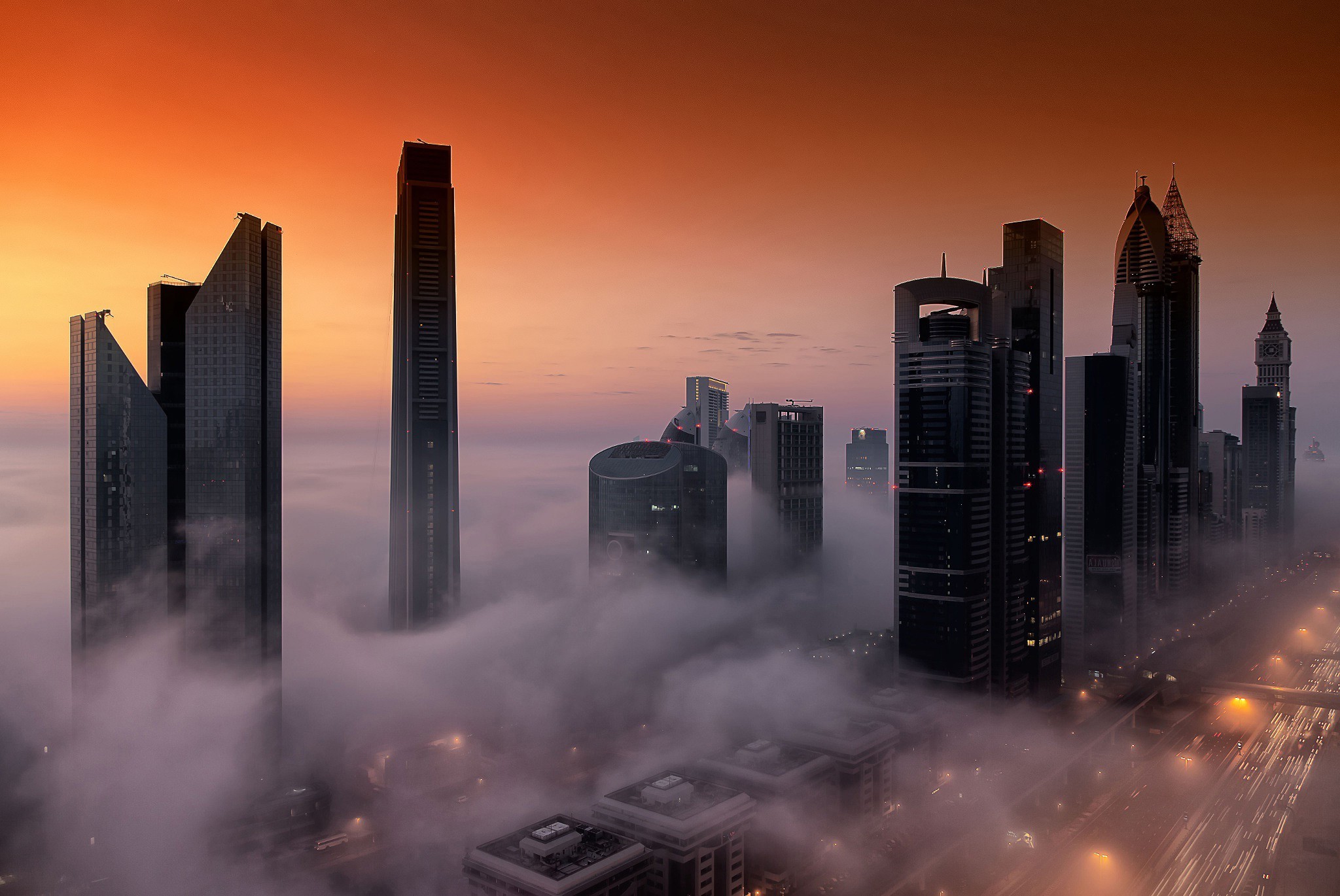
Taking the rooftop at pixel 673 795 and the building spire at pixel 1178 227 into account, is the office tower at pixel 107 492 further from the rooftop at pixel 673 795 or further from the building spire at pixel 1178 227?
the building spire at pixel 1178 227

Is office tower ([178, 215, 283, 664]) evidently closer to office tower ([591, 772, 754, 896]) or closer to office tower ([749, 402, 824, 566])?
office tower ([591, 772, 754, 896])

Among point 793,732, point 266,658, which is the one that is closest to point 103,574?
point 266,658

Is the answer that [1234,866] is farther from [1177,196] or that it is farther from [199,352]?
[1177,196]

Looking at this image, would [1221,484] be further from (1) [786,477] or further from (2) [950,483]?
(2) [950,483]

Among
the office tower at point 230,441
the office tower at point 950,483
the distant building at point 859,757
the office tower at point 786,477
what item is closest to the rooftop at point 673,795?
the distant building at point 859,757

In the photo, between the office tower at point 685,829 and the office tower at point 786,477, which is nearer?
the office tower at point 685,829

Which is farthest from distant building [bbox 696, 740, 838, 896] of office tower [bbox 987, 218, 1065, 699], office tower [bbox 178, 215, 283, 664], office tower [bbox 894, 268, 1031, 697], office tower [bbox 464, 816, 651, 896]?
office tower [bbox 987, 218, 1065, 699]
